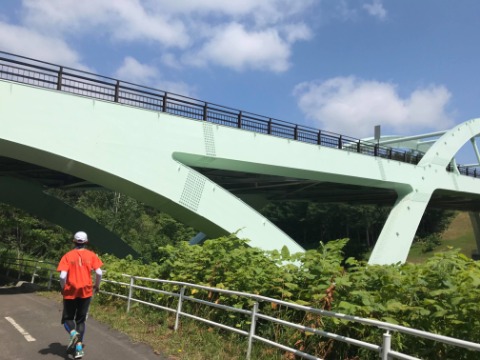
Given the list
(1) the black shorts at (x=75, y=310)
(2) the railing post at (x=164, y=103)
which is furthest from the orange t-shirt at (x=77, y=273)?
(2) the railing post at (x=164, y=103)

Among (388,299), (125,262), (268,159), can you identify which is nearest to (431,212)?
(268,159)

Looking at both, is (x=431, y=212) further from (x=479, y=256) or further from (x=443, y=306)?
(x=443, y=306)

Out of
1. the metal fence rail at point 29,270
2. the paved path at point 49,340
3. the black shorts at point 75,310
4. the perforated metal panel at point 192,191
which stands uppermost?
the perforated metal panel at point 192,191

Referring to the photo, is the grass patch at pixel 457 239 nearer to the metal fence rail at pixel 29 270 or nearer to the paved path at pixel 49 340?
the metal fence rail at pixel 29 270

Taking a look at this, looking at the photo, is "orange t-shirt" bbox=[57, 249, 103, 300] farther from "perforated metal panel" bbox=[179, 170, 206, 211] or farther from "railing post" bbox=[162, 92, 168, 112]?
"railing post" bbox=[162, 92, 168, 112]

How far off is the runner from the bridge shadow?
0.18 m

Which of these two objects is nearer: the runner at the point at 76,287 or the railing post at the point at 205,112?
the runner at the point at 76,287

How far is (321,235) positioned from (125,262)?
217 feet

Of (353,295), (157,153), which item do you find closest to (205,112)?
(157,153)

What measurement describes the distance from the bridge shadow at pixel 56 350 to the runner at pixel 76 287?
18 centimetres

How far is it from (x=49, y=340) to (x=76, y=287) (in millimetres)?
2211

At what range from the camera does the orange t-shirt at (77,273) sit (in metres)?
6.07

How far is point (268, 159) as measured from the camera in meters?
17.7

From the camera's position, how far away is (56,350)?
6.77 m
